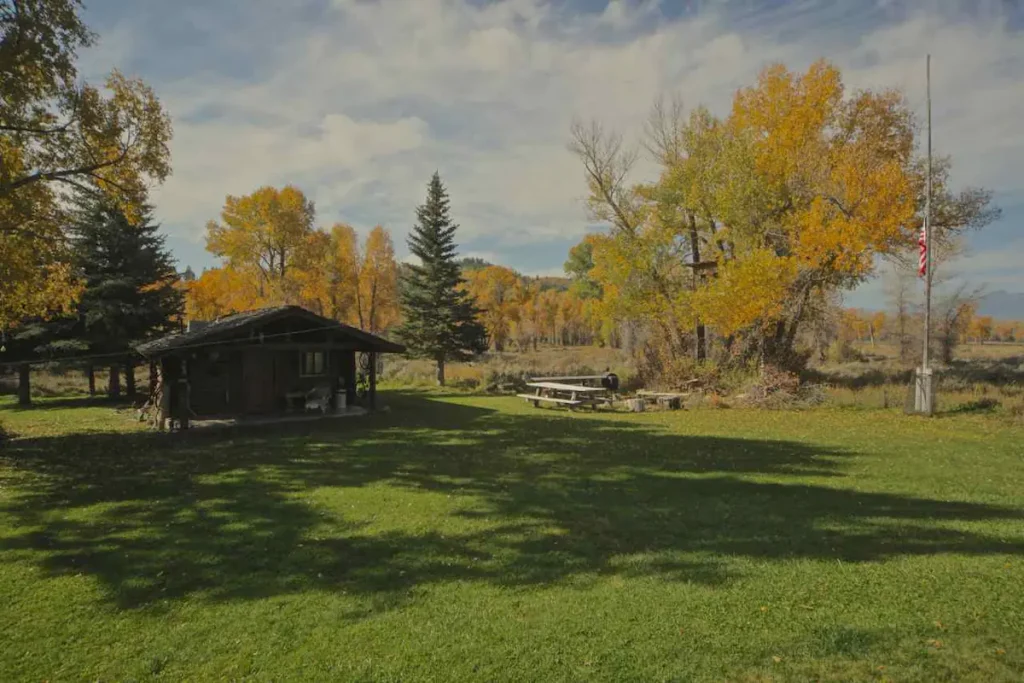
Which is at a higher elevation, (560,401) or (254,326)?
(254,326)

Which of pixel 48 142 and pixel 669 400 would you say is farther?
pixel 669 400

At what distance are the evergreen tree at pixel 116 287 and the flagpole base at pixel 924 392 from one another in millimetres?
28421

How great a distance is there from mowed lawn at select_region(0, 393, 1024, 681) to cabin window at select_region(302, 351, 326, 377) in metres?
8.12

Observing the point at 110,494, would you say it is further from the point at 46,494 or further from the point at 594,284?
the point at 594,284

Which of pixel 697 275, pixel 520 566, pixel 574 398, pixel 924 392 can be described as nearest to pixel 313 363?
pixel 574 398

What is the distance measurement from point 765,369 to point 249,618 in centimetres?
2092

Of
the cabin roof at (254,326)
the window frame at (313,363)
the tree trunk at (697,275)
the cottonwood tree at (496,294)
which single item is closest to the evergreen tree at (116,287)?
the cabin roof at (254,326)

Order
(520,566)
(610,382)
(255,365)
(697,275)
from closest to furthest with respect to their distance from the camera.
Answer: (520,566), (255,365), (610,382), (697,275)

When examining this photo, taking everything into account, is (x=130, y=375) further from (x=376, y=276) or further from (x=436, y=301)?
(x=376, y=276)

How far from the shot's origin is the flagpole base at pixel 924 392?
53.4 feet

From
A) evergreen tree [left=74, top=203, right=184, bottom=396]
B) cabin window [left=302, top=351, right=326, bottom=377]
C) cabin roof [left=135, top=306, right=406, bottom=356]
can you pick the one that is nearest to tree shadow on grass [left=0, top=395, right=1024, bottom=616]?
cabin roof [left=135, top=306, right=406, bottom=356]

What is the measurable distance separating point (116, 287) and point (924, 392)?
2982 cm

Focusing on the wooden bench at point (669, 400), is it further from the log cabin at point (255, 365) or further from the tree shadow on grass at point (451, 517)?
the log cabin at point (255, 365)

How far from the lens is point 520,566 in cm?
589
